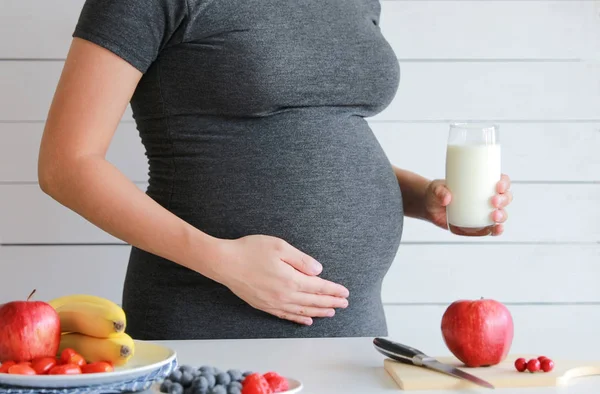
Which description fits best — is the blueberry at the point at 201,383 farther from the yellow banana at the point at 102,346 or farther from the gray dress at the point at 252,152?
the gray dress at the point at 252,152

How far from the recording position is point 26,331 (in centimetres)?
76

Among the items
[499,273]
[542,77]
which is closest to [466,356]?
[499,273]

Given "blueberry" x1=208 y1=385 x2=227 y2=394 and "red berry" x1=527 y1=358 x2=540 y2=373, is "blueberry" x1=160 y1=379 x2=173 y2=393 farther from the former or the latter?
"red berry" x1=527 y1=358 x2=540 y2=373

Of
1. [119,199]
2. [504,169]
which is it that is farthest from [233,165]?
[504,169]

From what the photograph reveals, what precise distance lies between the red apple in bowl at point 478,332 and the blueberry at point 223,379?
29cm

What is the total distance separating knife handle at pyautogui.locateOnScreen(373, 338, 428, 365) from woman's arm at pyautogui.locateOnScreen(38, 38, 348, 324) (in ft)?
0.67

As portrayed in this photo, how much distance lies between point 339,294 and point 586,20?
117 centimetres

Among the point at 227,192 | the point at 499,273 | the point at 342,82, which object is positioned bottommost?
the point at 499,273

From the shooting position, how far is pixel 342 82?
4.08ft

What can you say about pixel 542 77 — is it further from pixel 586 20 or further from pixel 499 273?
pixel 499 273

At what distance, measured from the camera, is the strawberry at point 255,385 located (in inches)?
29.6

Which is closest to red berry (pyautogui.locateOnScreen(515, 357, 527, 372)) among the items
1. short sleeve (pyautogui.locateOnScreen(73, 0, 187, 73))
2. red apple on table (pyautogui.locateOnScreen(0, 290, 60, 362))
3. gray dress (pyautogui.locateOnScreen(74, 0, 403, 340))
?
gray dress (pyautogui.locateOnScreen(74, 0, 403, 340))

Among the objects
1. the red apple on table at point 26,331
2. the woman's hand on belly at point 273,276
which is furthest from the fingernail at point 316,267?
the red apple on table at point 26,331

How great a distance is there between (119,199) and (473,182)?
20.4 inches
